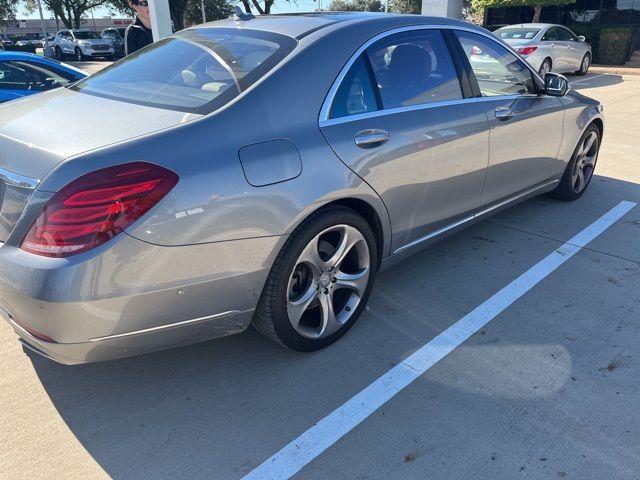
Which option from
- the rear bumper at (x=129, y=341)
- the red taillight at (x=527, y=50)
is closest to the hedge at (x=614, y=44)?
the red taillight at (x=527, y=50)

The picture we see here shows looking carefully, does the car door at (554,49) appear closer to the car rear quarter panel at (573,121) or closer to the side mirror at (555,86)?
the car rear quarter panel at (573,121)

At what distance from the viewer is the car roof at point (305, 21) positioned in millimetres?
2850

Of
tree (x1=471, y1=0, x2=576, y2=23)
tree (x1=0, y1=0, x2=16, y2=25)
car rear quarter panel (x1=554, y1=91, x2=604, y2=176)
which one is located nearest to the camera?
car rear quarter panel (x1=554, y1=91, x2=604, y2=176)

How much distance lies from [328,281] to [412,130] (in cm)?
98

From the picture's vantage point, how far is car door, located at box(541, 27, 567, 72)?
43.2ft

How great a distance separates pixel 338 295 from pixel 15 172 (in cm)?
166

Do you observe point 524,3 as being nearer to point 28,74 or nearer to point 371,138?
point 28,74

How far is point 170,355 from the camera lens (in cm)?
284

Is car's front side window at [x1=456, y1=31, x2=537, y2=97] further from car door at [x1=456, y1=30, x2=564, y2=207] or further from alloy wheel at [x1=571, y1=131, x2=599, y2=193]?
alloy wheel at [x1=571, y1=131, x2=599, y2=193]

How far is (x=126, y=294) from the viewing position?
204 centimetres

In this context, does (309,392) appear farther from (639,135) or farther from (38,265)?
(639,135)

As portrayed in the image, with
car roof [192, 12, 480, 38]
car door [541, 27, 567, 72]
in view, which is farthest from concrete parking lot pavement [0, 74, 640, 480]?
car door [541, 27, 567, 72]

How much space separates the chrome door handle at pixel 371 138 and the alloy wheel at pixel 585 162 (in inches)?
111

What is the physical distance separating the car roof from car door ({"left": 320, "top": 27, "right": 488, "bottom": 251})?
125 millimetres
